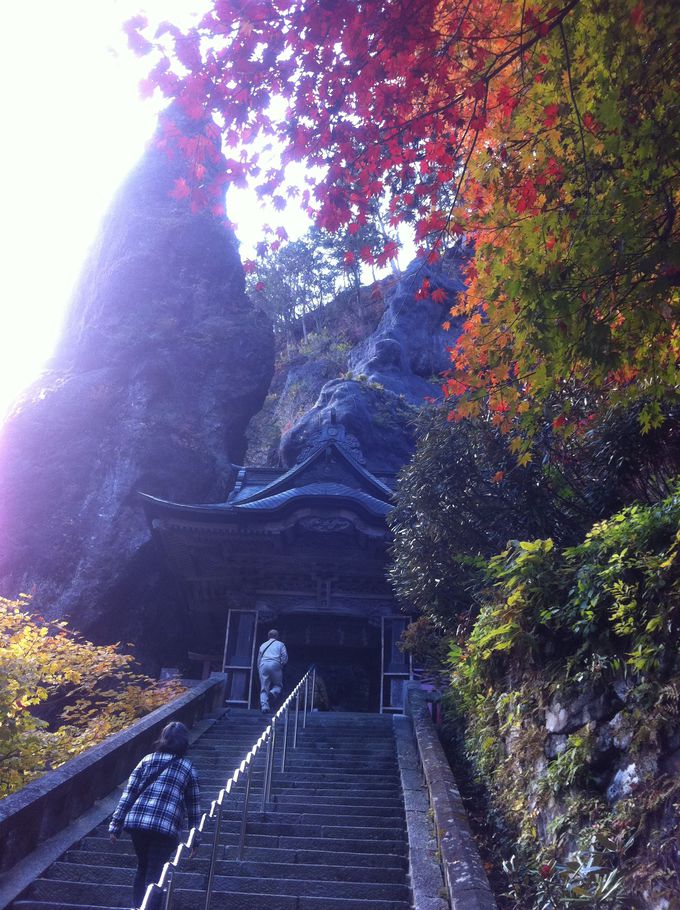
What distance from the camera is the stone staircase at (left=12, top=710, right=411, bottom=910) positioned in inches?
195

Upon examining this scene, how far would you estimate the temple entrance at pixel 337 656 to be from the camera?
17.8 meters

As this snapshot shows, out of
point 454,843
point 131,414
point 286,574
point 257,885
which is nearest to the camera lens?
point 454,843

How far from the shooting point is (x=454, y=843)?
4852 millimetres

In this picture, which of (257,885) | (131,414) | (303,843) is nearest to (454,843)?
(257,885)

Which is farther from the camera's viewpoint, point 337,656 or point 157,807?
point 337,656

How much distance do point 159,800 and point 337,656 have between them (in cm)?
1465

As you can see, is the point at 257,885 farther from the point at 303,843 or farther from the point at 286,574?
the point at 286,574

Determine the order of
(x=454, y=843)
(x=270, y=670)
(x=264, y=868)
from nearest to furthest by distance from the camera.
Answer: (x=454, y=843) < (x=264, y=868) < (x=270, y=670)

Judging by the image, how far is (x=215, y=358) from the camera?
23625 mm

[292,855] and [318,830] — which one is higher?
[318,830]

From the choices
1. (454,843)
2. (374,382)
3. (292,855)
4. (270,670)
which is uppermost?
(374,382)

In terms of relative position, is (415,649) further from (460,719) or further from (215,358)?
(215,358)

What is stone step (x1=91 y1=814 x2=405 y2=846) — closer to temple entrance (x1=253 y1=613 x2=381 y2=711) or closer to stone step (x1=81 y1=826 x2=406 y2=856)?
stone step (x1=81 y1=826 x2=406 y2=856)

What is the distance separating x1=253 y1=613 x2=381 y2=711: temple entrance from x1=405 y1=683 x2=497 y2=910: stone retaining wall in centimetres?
1005
